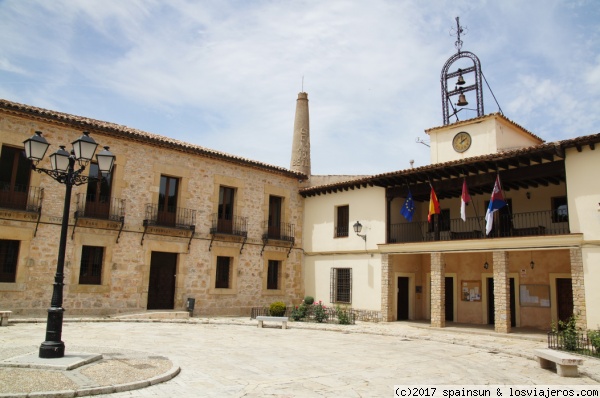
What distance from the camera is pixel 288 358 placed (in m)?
9.16

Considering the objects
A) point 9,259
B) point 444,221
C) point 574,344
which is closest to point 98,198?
point 9,259

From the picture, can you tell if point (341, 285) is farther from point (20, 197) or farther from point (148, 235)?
point (20, 197)

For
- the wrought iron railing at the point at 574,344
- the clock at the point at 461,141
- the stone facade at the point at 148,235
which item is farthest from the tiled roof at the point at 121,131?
the wrought iron railing at the point at 574,344

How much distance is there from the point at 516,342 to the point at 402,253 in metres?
5.12

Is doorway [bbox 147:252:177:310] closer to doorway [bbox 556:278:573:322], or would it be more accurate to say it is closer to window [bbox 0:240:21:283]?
window [bbox 0:240:21:283]

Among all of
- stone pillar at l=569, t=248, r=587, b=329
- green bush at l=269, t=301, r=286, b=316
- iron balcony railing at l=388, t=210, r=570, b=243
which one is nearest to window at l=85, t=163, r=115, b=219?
green bush at l=269, t=301, r=286, b=316

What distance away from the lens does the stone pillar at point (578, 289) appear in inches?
486

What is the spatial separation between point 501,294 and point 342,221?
7.34 m

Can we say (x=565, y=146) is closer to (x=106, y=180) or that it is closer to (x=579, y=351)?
(x=579, y=351)

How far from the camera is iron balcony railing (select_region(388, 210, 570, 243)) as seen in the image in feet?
49.1

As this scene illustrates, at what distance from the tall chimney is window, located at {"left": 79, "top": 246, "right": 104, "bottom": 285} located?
14.1 metres

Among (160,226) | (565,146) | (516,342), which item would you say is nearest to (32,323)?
(160,226)

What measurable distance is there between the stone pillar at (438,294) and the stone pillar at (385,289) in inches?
70.0

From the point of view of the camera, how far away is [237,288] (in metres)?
18.8
